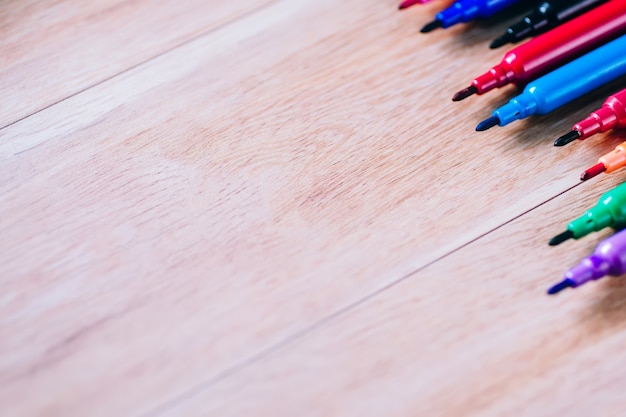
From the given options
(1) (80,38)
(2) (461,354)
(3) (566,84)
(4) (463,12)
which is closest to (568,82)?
(3) (566,84)

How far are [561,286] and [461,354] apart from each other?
→ 0.07 m

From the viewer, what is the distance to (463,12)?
0.60 metres

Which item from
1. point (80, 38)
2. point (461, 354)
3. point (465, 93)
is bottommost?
point (461, 354)

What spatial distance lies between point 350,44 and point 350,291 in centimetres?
23

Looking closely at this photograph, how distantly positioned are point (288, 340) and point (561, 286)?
165 mm

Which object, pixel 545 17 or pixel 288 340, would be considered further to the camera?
pixel 545 17

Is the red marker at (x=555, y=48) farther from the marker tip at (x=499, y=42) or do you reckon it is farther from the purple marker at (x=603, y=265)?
the purple marker at (x=603, y=265)

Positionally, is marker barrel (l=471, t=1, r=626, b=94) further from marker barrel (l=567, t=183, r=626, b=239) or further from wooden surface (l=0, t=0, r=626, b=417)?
marker barrel (l=567, t=183, r=626, b=239)

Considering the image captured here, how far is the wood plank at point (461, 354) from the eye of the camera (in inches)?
17.0

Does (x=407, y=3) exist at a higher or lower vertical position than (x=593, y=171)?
higher

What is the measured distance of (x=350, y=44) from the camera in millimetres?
609

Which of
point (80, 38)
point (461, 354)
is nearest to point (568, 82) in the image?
point (461, 354)

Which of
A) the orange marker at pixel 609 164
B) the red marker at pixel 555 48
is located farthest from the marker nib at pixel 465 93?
the orange marker at pixel 609 164

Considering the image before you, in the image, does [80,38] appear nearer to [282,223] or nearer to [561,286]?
[282,223]
